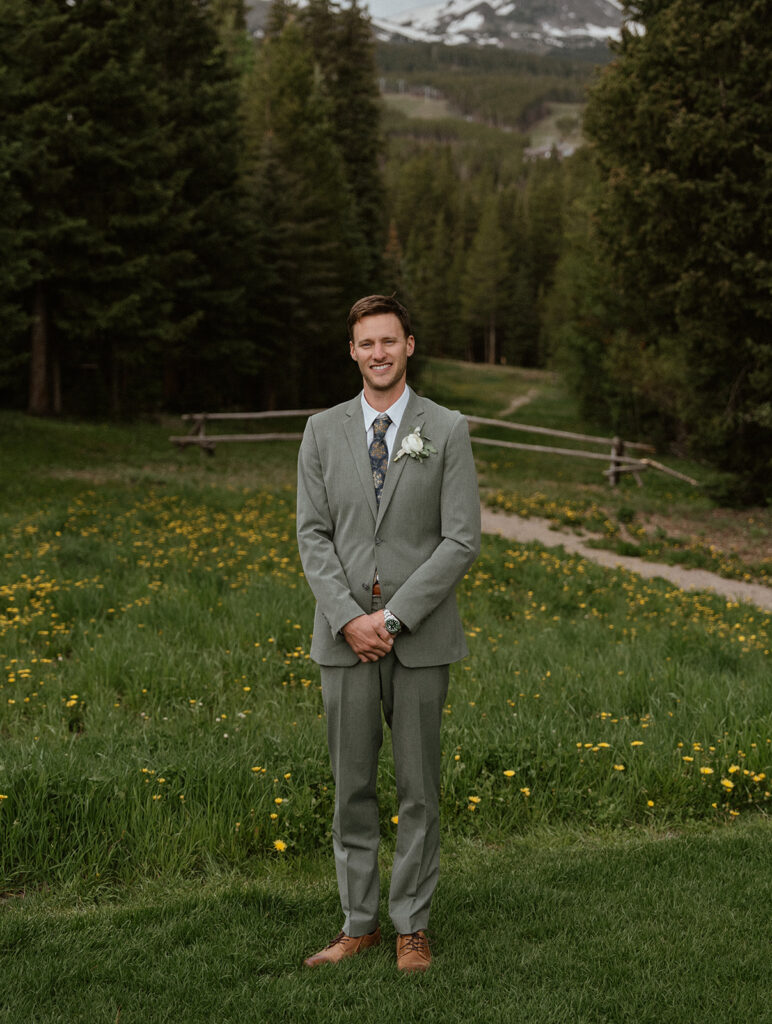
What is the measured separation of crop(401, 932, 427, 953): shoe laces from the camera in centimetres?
360

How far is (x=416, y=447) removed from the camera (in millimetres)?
3545

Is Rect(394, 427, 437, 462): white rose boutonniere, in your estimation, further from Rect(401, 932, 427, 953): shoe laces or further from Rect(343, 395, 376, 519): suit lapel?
Rect(401, 932, 427, 953): shoe laces

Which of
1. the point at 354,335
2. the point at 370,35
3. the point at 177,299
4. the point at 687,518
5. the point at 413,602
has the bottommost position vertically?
the point at 687,518

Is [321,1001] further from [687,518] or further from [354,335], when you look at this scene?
[687,518]

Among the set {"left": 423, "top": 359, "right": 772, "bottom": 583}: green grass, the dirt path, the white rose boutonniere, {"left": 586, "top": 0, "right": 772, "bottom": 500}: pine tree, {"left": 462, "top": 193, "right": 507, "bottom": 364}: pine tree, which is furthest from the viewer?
{"left": 462, "top": 193, "right": 507, "bottom": 364}: pine tree

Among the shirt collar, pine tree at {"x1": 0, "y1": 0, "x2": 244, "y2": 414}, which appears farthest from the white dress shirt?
pine tree at {"x1": 0, "y1": 0, "x2": 244, "y2": 414}

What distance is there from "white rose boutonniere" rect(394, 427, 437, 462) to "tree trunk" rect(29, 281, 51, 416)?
2511cm

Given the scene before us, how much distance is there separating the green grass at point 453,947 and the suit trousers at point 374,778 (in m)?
0.22

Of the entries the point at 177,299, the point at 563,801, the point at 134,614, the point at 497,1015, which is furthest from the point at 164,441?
the point at 497,1015

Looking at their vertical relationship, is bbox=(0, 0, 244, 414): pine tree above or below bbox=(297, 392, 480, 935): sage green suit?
above

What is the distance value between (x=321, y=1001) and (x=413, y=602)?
1468 mm

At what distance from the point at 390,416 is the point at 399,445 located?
140 mm

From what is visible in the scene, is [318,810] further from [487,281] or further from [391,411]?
[487,281]

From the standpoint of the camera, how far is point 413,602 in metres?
3.46
